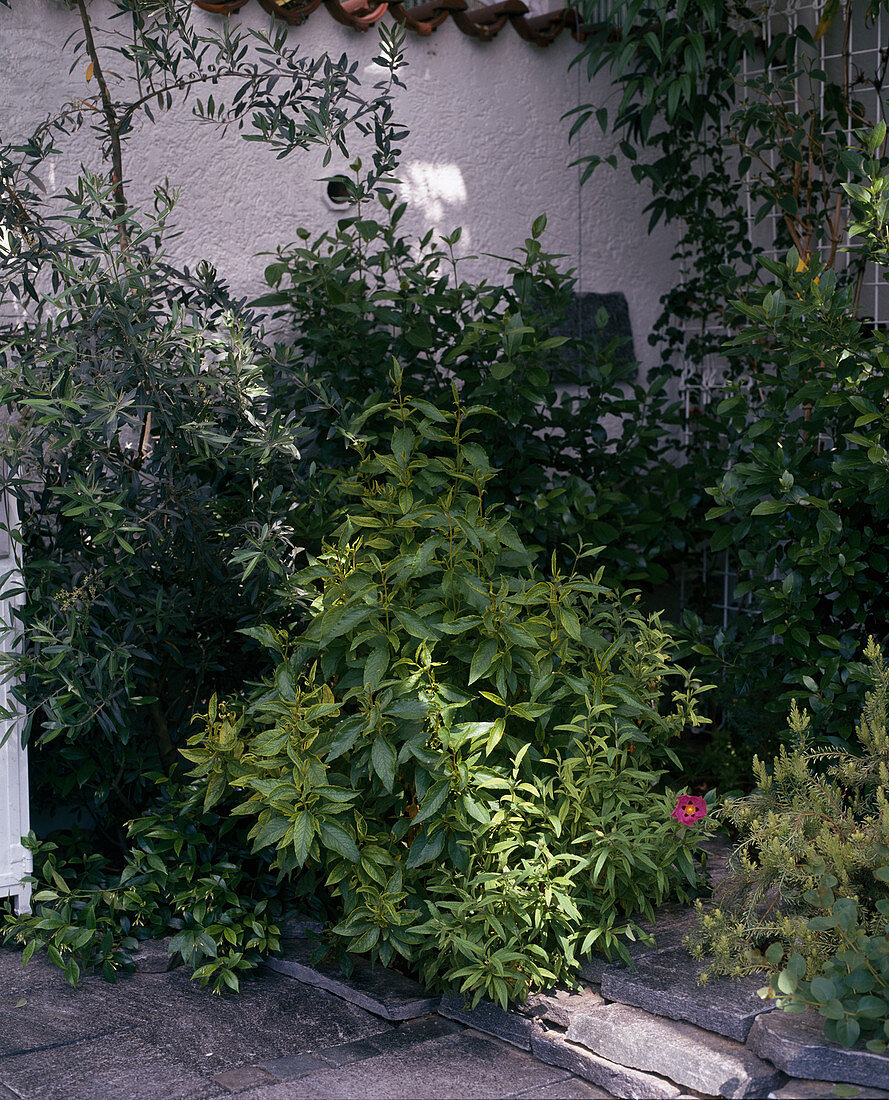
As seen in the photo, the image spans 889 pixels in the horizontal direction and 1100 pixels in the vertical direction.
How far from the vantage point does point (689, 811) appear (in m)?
2.66

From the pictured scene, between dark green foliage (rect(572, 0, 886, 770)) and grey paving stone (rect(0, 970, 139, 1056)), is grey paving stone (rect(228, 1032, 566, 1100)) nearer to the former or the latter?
grey paving stone (rect(0, 970, 139, 1056))

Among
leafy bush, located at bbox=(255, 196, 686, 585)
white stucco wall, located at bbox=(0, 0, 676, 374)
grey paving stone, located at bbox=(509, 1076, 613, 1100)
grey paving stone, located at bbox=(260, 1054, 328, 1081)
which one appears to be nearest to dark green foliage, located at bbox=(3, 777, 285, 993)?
grey paving stone, located at bbox=(260, 1054, 328, 1081)

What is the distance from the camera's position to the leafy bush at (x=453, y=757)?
2482 mm

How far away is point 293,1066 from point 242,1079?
12cm

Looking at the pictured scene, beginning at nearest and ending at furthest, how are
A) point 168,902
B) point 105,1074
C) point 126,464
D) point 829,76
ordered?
point 105,1074 < point 126,464 < point 168,902 < point 829,76

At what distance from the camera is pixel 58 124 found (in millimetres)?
3070

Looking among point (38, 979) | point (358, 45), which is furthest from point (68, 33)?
point (38, 979)

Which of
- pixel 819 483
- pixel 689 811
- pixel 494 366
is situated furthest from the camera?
pixel 494 366

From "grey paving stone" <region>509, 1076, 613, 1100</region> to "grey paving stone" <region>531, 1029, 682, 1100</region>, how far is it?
0.02 meters

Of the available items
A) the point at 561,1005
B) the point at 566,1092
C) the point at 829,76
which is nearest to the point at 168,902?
the point at 561,1005

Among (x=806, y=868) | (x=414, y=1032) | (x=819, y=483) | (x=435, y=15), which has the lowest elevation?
(x=414, y=1032)

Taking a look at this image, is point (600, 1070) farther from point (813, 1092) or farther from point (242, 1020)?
point (242, 1020)

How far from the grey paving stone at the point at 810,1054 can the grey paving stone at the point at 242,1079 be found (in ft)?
3.35

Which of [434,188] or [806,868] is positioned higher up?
[434,188]
